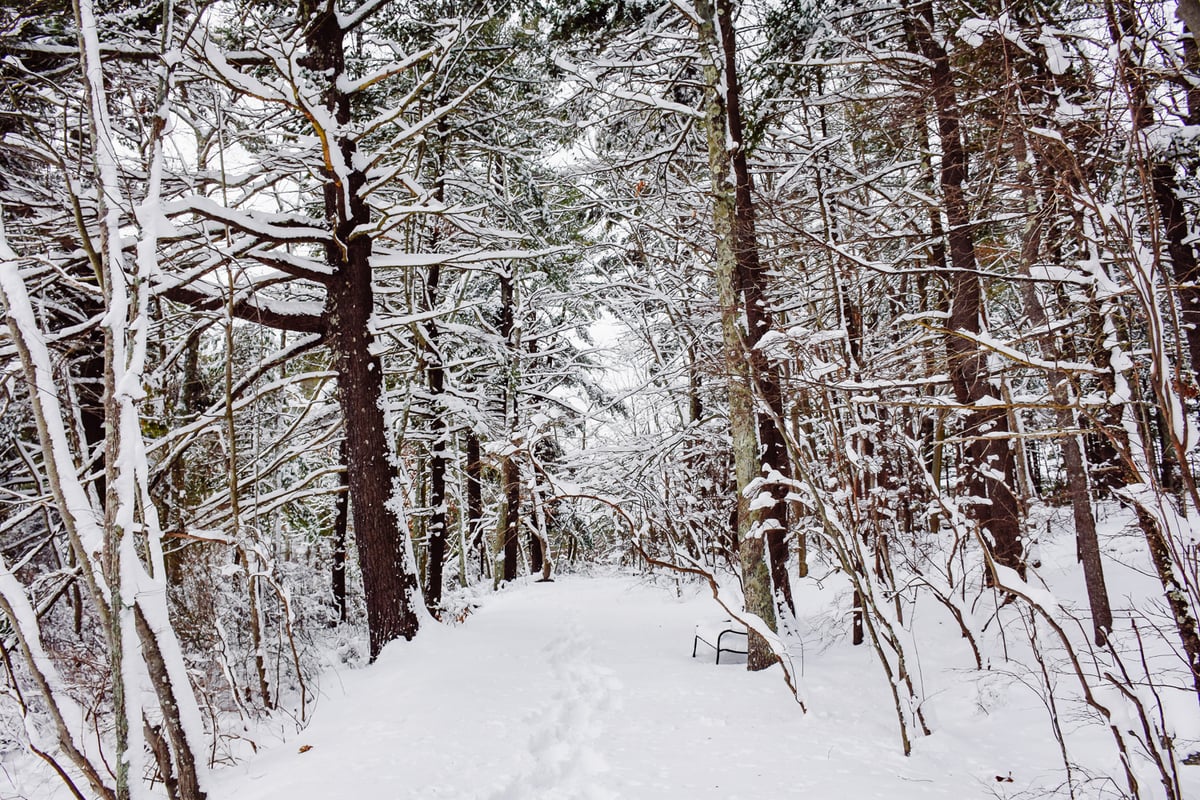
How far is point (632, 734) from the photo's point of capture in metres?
4.34

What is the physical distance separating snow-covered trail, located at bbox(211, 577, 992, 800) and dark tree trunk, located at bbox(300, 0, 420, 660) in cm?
52

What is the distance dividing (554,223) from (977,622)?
8576 millimetres

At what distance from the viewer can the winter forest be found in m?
2.98

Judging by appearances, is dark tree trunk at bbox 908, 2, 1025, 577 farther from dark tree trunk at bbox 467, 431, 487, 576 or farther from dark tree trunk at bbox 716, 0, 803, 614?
dark tree trunk at bbox 467, 431, 487, 576

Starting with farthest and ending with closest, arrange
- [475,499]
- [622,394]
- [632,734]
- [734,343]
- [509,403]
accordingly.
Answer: [475,499] < [509,403] < [622,394] < [734,343] < [632,734]

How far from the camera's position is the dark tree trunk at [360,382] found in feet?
20.2

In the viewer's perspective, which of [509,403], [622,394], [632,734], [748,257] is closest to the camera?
[632,734]

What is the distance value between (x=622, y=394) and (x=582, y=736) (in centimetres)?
524

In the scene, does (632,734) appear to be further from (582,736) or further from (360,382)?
(360,382)

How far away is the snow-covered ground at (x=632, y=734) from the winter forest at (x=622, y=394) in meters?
0.04

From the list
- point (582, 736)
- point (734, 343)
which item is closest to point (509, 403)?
point (734, 343)

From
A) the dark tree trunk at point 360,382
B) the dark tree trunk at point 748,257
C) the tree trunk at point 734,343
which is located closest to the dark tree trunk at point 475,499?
the dark tree trunk at point 360,382

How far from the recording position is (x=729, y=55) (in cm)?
684

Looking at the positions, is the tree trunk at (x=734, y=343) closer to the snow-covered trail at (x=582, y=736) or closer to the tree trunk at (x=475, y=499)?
the snow-covered trail at (x=582, y=736)
